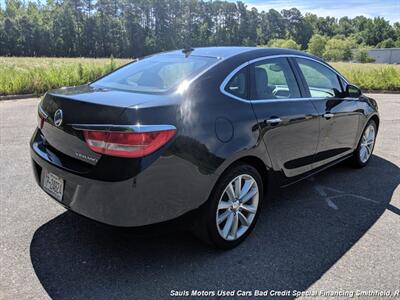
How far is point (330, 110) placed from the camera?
4.15m

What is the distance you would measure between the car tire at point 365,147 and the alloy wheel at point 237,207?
8.05ft

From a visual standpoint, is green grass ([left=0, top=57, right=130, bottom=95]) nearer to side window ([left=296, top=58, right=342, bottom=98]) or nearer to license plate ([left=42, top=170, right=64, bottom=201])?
license plate ([left=42, top=170, right=64, bottom=201])

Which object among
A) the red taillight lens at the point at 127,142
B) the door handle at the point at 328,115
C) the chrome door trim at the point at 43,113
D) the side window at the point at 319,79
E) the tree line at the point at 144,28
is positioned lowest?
the door handle at the point at 328,115

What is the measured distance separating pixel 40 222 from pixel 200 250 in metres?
1.52

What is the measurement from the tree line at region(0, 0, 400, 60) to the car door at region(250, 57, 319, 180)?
87118 millimetres

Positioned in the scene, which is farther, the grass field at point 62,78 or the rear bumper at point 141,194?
the grass field at point 62,78

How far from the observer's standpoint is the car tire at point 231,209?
2879 mm

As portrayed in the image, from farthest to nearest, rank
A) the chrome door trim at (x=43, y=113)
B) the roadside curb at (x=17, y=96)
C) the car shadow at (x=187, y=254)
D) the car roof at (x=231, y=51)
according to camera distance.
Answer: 1. the roadside curb at (x=17, y=96)
2. the car roof at (x=231, y=51)
3. the chrome door trim at (x=43, y=113)
4. the car shadow at (x=187, y=254)

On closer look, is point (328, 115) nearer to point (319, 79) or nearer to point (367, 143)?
point (319, 79)

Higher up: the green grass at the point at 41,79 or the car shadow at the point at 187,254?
the green grass at the point at 41,79

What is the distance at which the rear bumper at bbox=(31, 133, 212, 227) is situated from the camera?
2.45m

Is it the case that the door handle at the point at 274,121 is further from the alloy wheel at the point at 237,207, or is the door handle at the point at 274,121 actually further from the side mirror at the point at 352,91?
the side mirror at the point at 352,91

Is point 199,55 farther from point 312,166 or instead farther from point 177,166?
point 312,166

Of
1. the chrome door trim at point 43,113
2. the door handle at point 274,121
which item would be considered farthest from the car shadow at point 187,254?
the door handle at point 274,121
